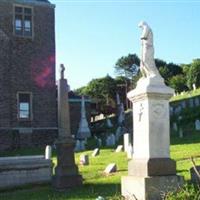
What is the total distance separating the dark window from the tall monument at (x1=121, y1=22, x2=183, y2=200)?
25504 mm

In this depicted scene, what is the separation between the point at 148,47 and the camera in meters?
11.5

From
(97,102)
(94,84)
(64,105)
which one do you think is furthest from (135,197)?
(94,84)

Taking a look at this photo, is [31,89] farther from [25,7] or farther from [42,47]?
[25,7]

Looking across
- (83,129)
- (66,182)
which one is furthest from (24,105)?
(66,182)

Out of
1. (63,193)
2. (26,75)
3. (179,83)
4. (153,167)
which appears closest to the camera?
(153,167)

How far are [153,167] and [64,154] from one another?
6.75 metres

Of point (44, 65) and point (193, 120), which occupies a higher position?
point (44, 65)

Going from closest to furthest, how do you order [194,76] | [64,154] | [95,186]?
[95,186] < [64,154] < [194,76]

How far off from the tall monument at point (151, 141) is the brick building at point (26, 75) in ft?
82.4

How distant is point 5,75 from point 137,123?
85.3 ft

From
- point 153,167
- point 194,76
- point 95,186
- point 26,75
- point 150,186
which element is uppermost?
point 194,76

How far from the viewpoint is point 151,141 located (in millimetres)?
10500

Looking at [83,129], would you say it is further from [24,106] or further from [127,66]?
[127,66]

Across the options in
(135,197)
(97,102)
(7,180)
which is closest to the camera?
(135,197)
